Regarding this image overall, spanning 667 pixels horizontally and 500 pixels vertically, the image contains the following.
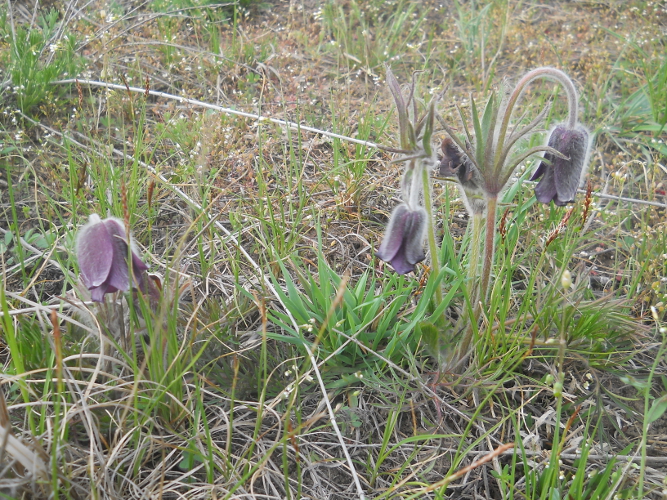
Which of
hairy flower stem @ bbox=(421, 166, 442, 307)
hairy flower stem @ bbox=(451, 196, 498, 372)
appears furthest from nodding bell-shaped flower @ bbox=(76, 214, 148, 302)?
hairy flower stem @ bbox=(451, 196, 498, 372)

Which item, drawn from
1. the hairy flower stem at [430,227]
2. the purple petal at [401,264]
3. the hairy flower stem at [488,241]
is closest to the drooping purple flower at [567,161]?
the hairy flower stem at [488,241]

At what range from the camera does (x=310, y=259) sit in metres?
2.06

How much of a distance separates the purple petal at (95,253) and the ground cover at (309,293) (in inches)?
0.5

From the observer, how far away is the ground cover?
1.34 metres

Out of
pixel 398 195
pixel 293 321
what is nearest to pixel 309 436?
pixel 293 321

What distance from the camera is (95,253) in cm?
132

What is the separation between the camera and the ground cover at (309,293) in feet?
4.39

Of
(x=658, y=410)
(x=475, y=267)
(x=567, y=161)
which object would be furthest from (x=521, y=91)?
(x=658, y=410)

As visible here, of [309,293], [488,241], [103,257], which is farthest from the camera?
[309,293]

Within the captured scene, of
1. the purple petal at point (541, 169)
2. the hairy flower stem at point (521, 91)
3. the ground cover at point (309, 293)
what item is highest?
the hairy flower stem at point (521, 91)

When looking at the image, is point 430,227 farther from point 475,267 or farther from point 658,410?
point 658,410

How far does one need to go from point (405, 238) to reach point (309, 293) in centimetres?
49

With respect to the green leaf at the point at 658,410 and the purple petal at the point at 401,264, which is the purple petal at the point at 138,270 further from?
the green leaf at the point at 658,410

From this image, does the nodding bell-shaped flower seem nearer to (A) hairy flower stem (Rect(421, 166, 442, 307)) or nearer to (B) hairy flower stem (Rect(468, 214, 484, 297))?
(A) hairy flower stem (Rect(421, 166, 442, 307))
